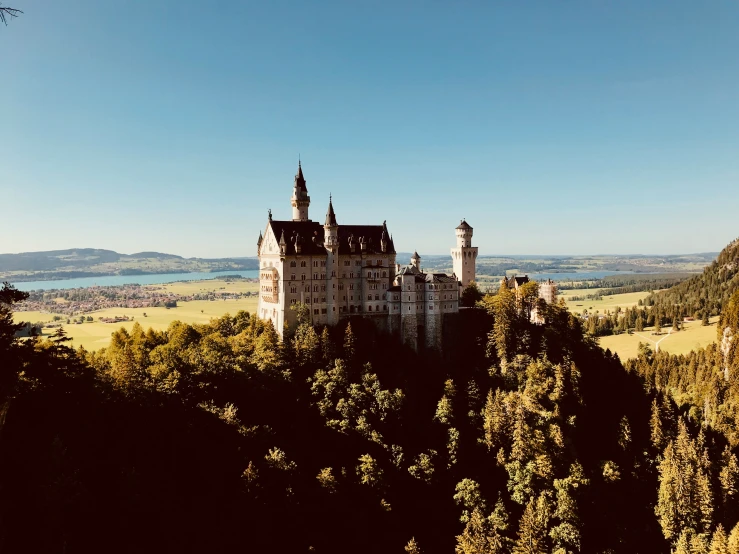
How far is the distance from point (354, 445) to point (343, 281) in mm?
32649

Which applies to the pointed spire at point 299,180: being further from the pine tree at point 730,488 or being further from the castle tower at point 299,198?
the pine tree at point 730,488

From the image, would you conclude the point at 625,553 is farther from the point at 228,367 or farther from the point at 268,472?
the point at 228,367

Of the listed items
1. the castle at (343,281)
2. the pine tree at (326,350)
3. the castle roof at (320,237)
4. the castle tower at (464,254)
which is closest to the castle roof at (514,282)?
the castle tower at (464,254)

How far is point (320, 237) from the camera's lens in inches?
3996

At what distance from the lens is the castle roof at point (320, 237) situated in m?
97.6

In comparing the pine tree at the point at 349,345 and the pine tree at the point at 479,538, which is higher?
the pine tree at the point at 349,345

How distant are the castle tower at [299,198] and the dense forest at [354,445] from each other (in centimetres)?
2391

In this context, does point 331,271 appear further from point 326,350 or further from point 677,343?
point 677,343

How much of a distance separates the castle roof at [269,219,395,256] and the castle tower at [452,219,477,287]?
762 inches

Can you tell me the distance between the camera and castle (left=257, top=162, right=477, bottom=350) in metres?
96.8

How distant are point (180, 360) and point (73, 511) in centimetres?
3621

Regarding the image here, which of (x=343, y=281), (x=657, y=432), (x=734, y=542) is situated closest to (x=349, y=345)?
(x=343, y=281)

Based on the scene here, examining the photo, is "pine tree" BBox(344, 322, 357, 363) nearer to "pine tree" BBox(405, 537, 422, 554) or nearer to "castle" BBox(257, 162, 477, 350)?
"castle" BBox(257, 162, 477, 350)

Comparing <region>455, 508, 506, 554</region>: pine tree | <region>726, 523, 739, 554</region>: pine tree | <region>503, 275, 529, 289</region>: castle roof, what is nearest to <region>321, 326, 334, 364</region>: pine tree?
<region>455, 508, 506, 554</region>: pine tree
